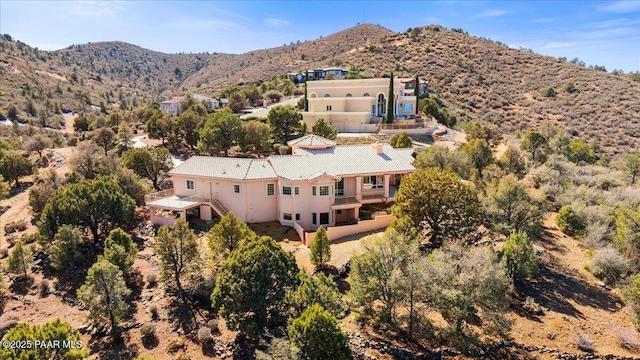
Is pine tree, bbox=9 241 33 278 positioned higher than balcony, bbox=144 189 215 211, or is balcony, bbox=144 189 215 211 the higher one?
balcony, bbox=144 189 215 211

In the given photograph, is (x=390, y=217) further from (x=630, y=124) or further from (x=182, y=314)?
(x=630, y=124)

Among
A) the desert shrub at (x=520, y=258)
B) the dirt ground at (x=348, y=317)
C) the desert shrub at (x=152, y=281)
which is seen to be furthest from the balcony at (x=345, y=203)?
the desert shrub at (x=152, y=281)

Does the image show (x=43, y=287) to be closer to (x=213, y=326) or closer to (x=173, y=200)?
(x=173, y=200)

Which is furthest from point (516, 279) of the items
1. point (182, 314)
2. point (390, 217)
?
point (182, 314)

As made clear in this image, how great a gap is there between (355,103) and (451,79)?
4374cm

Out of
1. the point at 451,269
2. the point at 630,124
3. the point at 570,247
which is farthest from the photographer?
the point at 630,124

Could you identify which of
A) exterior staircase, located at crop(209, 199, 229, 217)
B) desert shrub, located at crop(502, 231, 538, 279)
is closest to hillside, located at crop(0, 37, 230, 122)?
exterior staircase, located at crop(209, 199, 229, 217)

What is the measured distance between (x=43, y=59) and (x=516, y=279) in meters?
184

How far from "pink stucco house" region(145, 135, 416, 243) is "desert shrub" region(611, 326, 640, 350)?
1655 centimetres

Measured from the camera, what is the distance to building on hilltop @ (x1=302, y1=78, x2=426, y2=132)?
209 ft

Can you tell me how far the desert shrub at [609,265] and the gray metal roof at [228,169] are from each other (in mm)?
24952

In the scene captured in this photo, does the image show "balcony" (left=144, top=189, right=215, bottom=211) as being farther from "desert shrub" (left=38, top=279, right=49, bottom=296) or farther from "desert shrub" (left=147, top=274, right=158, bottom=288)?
"desert shrub" (left=38, top=279, right=49, bottom=296)

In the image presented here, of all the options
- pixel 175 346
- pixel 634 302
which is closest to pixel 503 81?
pixel 634 302

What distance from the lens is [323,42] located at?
155875 mm
